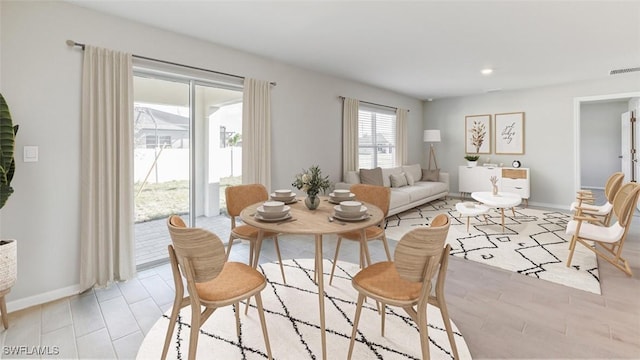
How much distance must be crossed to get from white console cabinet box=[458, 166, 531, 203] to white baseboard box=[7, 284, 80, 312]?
7133 millimetres

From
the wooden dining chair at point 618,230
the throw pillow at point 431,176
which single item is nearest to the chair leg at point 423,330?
the wooden dining chair at point 618,230

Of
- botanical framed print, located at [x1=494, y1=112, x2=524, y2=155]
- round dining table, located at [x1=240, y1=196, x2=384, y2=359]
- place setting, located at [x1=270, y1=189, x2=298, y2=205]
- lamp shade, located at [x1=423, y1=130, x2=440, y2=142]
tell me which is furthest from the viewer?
lamp shade, located at [x1=423, y1=130, x2=440, y2=142]

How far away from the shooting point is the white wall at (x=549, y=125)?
219 inches

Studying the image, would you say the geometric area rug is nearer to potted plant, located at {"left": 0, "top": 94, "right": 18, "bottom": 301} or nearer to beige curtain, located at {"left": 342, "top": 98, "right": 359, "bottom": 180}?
beige curtain, located at {"left": 342, "top": 98, "right": 359, "bottom": 180}

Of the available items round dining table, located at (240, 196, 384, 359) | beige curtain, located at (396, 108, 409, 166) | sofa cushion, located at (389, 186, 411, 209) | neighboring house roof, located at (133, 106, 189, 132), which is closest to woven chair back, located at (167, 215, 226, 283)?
round dining table, located at (240, 196, 384, 359)

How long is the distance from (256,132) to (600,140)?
9.97 meters

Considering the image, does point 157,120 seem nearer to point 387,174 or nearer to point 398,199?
point 398,199

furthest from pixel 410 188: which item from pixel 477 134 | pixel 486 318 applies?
pixel 486 318

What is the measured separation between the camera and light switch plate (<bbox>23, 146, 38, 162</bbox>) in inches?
92.8

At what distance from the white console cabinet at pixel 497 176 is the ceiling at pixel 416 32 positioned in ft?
6.94

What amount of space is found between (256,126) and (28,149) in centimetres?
218

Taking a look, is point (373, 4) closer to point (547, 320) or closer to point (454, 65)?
point (454, 65)

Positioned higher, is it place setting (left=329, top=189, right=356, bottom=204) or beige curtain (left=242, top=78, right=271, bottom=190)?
beige curtain (left=242, top=78, right=271, bottom=190)

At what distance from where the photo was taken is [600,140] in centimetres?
846
